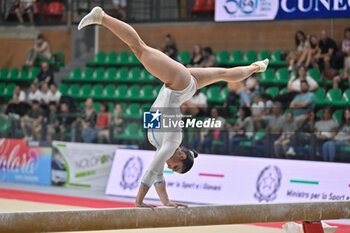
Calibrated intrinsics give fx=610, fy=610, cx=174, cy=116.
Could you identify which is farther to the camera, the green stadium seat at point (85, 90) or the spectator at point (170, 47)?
the green stadium seat at point (85, 90)

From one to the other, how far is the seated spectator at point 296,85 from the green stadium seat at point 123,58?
5.49m

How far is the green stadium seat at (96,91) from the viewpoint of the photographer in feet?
47.6

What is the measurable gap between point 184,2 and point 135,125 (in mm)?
6662

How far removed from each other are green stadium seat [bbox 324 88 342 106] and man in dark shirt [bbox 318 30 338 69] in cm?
90

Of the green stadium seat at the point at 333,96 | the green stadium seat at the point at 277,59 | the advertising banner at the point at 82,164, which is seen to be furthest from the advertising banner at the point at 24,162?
the green stadium seat at the point at 333,96

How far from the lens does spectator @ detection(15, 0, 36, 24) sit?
1747 centimetres

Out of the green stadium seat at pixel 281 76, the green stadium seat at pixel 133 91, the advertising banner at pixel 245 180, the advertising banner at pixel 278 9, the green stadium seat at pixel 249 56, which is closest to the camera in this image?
the advertising banner at pixel 245 180

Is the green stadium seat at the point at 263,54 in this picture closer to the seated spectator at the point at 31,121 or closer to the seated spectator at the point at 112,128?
the seated spectator at the point at 112,128

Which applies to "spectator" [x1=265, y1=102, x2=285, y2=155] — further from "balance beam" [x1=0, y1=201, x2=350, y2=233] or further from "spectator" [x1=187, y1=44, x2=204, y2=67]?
"balance beam" [x1=0, y1=201, x2=350, y2=233]

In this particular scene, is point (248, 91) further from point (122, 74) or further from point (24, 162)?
point (24, 162)

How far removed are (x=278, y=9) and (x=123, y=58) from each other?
18.9 ft

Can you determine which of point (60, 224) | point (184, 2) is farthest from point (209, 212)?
point (184, 2)

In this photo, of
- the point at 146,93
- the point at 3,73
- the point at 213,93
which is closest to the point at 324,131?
the point at 213,93

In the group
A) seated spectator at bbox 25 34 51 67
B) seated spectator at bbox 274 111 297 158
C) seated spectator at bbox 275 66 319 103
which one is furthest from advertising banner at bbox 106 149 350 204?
seated spectator at bbox 25 34 51 67
